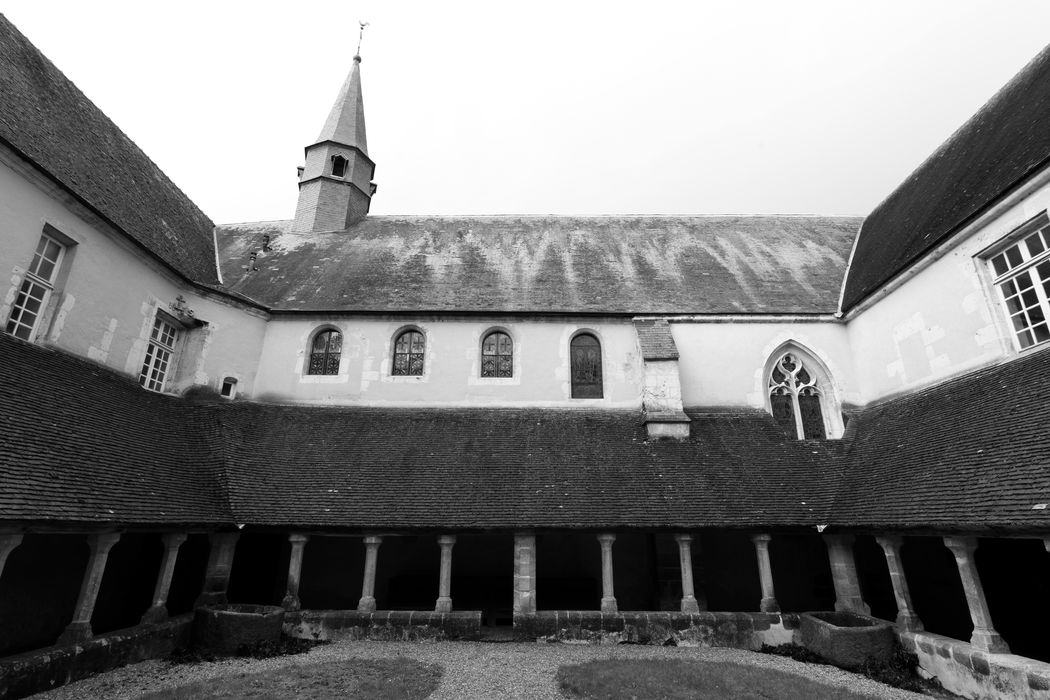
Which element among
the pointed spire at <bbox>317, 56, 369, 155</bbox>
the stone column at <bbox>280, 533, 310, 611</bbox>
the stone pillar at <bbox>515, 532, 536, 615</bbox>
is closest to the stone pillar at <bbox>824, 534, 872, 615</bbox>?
the stone pillar at <bbox>515, 532, 536, 615</bbox>

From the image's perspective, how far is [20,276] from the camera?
8.45m

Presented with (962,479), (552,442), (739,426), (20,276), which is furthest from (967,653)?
(20,276)

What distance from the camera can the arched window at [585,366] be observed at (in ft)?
42.5

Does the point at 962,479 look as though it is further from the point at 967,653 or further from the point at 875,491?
the point at 967,653

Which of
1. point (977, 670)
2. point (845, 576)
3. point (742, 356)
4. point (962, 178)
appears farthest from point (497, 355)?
point (962, 178)

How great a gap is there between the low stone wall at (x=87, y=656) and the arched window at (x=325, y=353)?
19.9 ft

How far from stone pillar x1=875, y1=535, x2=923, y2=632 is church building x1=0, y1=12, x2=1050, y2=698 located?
0.05 meters

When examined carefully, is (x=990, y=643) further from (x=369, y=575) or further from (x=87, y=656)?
(x=87, y=656)

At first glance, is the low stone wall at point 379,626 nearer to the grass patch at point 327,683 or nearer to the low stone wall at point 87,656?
the grass patch at point 327,683

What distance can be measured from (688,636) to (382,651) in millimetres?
5121

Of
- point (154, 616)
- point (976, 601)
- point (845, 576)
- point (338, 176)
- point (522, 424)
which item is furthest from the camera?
point (338, 176)

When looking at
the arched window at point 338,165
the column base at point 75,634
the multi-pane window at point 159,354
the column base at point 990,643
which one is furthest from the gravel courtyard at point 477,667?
the arched window at point 338,165

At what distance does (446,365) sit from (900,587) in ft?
32.8

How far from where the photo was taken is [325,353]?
13180 mm
